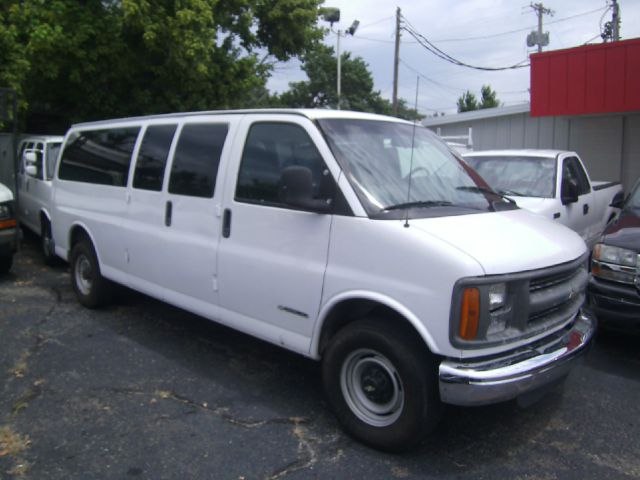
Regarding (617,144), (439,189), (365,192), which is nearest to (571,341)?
(439,189)

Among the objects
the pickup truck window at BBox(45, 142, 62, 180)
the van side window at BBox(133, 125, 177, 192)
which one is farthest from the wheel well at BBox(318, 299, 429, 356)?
the pickup truck window at BBox(45, 142, 62, 180)

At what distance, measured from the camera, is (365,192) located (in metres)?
3.51

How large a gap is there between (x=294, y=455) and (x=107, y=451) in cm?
113

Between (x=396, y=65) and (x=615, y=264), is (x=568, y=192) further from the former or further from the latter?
(x=396, y=65)

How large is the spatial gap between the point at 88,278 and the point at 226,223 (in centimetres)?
288

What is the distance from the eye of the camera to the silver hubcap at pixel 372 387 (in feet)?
11.0

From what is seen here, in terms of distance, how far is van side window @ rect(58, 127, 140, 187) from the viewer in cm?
553

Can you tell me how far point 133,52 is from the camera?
489 inches

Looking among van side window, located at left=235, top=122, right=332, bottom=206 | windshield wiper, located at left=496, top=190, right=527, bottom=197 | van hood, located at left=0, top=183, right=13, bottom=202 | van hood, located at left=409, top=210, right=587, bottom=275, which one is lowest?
van hood, located at left=409, top=210, right=587, bottom=275

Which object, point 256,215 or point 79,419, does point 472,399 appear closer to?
point 256,215

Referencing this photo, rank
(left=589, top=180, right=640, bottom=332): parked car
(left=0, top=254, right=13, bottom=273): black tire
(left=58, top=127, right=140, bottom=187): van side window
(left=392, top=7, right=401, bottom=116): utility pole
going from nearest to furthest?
(left=589, top=180, right=640, bottom=332): parked car → (left=58, top=127, right=140, bottom=187): van side window → (left=0, top=254, right=13, bottom=273): black tire → (left=392, top=7, right=401, bottom=116): utility pole

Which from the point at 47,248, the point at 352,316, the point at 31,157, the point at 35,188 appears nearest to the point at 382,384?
the point at 352,316

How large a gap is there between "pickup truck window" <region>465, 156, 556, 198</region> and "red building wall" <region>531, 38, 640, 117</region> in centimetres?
554

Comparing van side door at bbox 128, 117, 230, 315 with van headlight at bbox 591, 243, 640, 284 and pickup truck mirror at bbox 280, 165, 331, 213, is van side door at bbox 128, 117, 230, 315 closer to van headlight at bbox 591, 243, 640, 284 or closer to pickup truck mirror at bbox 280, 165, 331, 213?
pickup truck mirror at bbox 280, 165, 331, 213
